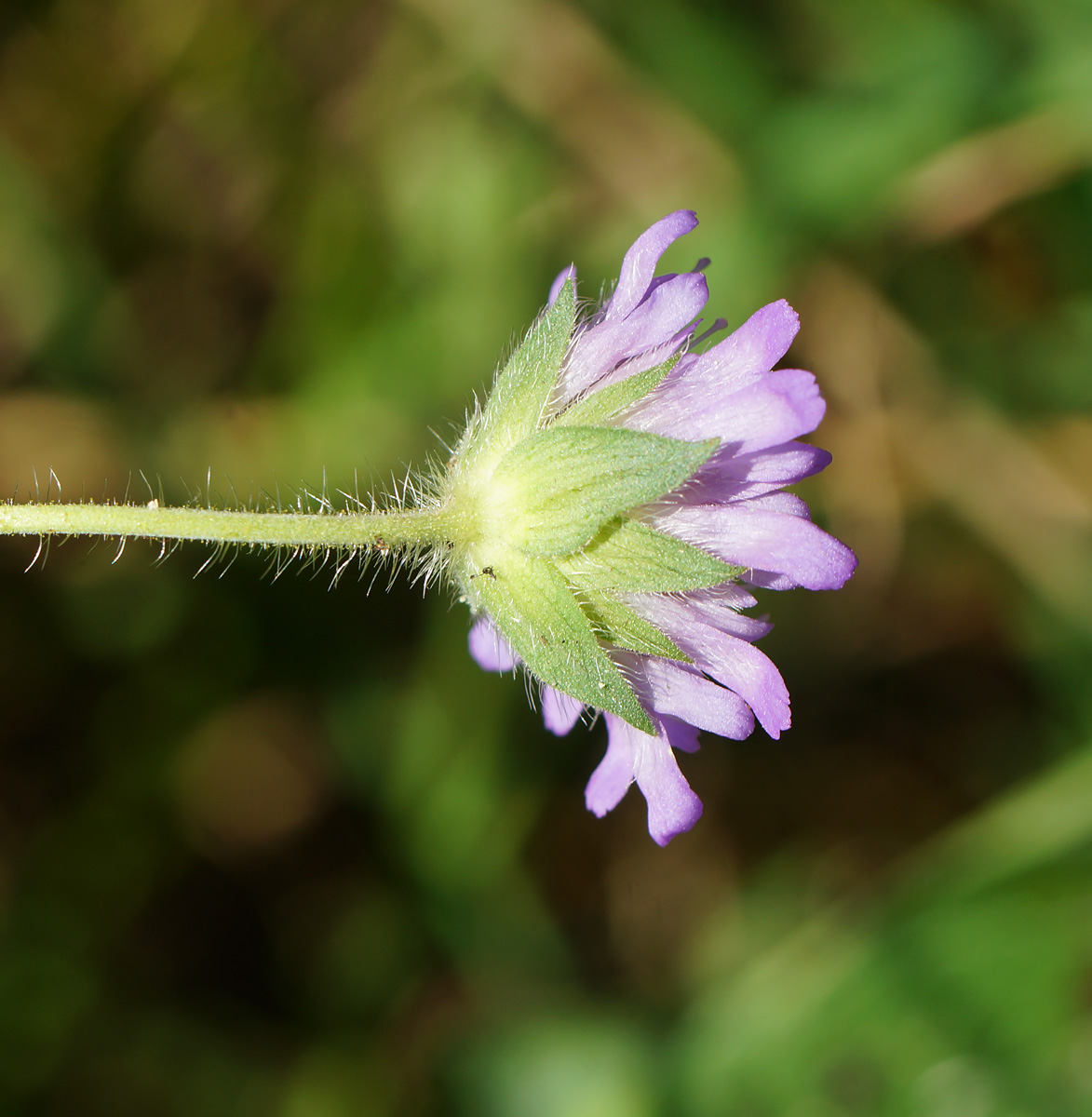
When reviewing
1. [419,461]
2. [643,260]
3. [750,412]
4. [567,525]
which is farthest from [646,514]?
[419,461]

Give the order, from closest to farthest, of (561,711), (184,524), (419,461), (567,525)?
(184,524), (567,525), (561,711), (419,461)

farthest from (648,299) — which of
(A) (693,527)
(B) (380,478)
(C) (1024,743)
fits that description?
(C) (1024,743)

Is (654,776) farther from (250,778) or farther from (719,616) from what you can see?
(250,778)

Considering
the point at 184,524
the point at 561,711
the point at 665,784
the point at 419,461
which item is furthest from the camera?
the point at 419,461

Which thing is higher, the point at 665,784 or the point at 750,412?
the point at 750,412

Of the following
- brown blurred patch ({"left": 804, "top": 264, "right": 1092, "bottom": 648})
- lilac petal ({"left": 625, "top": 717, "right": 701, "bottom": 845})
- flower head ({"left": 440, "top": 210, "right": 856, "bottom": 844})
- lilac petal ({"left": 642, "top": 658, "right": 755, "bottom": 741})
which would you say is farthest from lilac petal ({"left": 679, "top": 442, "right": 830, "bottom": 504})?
brown blurred patch ({"left": 804, "top": 264, "right": 1092, "bottom": 648})

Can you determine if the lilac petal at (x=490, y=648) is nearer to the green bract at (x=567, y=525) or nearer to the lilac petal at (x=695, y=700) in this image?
the green bract at (x=567, y=525)

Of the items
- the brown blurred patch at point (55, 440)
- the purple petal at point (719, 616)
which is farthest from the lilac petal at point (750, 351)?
the brown blurred patch at point (55, 440)

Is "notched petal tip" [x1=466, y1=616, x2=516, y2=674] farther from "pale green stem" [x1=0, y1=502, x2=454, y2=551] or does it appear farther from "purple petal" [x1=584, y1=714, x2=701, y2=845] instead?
"pale green stem" [x1=0, y1=502, x2=454, y2=551]
